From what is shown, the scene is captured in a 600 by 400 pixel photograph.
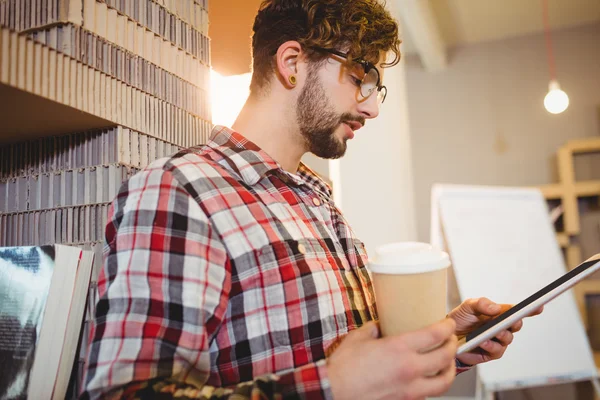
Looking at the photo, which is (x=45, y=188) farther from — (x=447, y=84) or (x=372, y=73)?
(x=447, y=84)

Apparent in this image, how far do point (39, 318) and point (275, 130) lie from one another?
1.93 feet

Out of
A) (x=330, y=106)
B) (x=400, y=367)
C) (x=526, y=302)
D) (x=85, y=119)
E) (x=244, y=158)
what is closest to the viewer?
(x=400, y=367)

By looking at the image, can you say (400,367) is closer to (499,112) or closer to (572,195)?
(572,195)

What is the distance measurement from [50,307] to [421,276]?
0.54 m

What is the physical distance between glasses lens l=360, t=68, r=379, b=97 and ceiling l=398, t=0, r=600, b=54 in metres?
2.40

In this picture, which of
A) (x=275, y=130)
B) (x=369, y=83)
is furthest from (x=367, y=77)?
(x=275, y=130)

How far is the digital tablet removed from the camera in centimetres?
65

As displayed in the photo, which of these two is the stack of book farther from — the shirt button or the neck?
the shirt button

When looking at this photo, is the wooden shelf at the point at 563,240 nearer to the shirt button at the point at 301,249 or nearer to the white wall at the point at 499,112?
the white wall at the point at 499,112

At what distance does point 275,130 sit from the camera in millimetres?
1072

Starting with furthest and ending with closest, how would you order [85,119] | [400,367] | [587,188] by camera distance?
1. [587,188]
2. [85,119]
3. [400,367]

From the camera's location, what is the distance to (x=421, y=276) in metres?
0.63

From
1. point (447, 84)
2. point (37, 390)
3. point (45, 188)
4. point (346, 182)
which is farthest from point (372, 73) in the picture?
point (447, 84)

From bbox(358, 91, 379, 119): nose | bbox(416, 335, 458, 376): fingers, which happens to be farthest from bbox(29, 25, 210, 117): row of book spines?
bbox(416, 335, 458, 376): fingers
